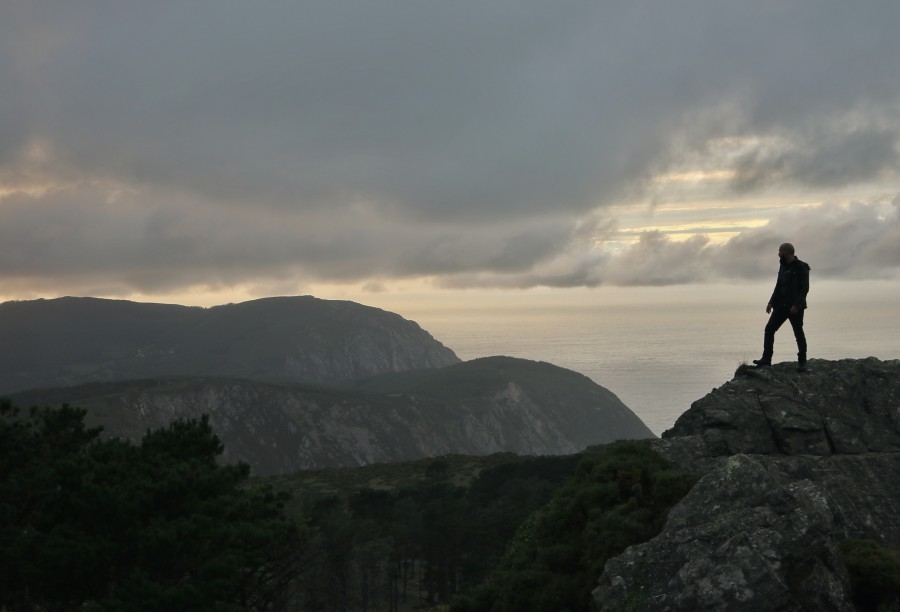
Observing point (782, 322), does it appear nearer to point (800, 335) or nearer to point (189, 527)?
point (800, 335)

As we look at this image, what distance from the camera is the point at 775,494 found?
14.4 m

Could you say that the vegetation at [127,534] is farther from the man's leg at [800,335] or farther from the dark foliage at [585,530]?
the man's leg at [800,335]

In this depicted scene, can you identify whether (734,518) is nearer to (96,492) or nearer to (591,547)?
(591,547)

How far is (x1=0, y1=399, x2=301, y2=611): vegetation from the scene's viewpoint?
79.3 feet

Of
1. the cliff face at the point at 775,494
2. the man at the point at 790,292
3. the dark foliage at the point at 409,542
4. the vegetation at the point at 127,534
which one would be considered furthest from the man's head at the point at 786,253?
the dark foliage at the point at 409,542

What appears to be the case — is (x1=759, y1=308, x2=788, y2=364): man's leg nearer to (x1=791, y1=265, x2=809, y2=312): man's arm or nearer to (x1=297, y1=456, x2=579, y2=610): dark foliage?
(x1=791, y1=265, x2=809, y2=312): man's arm

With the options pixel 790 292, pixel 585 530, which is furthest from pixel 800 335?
Result: pixel 585 530

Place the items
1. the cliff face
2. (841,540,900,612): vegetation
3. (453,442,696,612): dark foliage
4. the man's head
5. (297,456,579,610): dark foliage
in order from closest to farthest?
the cliff face < (841,540,900,612): vegetation < (453,442,696,612): dark foliage < the man's head < (297,456,579,610): dark foliage

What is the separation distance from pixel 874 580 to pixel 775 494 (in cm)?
261

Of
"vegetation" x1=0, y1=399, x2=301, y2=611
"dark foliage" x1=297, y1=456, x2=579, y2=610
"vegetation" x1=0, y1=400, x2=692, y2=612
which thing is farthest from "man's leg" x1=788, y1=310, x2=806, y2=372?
"dark foliage" x1=297, y1=456, x2=579, y2=610

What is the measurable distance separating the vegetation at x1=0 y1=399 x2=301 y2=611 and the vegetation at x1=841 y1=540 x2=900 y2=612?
19359 millimetres

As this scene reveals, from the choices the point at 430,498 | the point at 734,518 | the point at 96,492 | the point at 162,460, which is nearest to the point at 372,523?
the point at 430,498

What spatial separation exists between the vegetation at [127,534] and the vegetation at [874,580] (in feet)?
63.5

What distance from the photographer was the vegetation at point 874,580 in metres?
14.0
